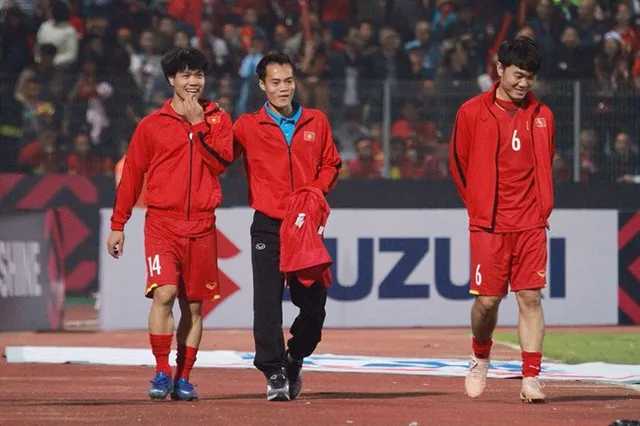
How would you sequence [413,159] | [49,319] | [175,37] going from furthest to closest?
[175,37] < [413,159] < [49,319]

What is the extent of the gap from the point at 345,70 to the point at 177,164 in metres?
12.3

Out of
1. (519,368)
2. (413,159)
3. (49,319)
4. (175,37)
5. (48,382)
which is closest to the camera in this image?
(48,382)

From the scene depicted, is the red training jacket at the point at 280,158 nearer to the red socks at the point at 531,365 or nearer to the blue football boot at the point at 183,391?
the blue football boot at the point at 183,391

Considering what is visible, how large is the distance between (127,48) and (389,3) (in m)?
3.92

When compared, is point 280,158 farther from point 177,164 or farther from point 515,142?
point 515,142

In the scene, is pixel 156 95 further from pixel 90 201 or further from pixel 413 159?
pixel 413 159

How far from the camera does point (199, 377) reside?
1191cm

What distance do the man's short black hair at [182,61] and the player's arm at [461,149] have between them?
1.69m

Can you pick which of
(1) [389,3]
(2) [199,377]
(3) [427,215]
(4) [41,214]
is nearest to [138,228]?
(4) [41,214]

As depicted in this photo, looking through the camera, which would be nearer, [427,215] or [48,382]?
[48,382]

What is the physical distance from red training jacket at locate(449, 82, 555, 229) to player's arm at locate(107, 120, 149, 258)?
78.6 inches

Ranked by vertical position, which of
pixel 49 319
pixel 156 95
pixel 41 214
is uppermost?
pixel 156 95

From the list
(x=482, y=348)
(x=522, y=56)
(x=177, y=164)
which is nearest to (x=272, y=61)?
(x=177, y=164)

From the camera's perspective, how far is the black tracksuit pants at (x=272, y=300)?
1000cm
